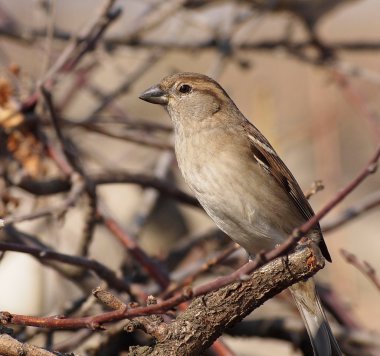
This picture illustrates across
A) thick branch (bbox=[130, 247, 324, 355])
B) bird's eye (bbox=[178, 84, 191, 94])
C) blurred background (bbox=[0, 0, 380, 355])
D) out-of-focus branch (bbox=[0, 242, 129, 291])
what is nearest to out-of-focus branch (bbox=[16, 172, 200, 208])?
blurred background (bbox=[0, 0, 380, 355])

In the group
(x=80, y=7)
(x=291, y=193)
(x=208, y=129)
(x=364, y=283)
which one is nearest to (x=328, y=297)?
(x=291, y=193)

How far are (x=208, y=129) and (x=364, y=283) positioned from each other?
15.9 ft

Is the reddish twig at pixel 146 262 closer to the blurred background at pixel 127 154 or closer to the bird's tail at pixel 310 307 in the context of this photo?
the blurred background at pixel 127 154

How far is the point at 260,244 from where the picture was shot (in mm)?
Result: 4172

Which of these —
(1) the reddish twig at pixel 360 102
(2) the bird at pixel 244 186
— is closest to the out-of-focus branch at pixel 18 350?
(2) the bird at pixel 244 186

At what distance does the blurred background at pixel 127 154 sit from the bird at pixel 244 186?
570 millimetres

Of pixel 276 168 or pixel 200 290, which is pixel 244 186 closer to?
pixel 276 168

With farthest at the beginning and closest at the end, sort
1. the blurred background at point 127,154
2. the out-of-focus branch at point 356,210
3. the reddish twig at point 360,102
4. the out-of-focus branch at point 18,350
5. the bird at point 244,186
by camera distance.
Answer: the reddish twig at point 360,102, the out-of-focus branch at point 356,210, the blurred background at point 127,154, the bird at point 244,186, the out-of-focus branch at point 18,350

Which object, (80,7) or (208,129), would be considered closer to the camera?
(208,129)

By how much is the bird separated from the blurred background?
1.87 ft

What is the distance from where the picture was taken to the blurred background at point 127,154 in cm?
459

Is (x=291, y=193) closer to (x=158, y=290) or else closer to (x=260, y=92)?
(x=158, y=290)

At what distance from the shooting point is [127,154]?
24.0 ft

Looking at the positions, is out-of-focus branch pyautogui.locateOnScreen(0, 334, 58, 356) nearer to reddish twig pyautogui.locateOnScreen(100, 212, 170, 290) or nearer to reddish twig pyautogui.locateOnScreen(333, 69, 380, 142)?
reddish twig pyautogui.locateOnScreen(100, 212, 170, 290)
